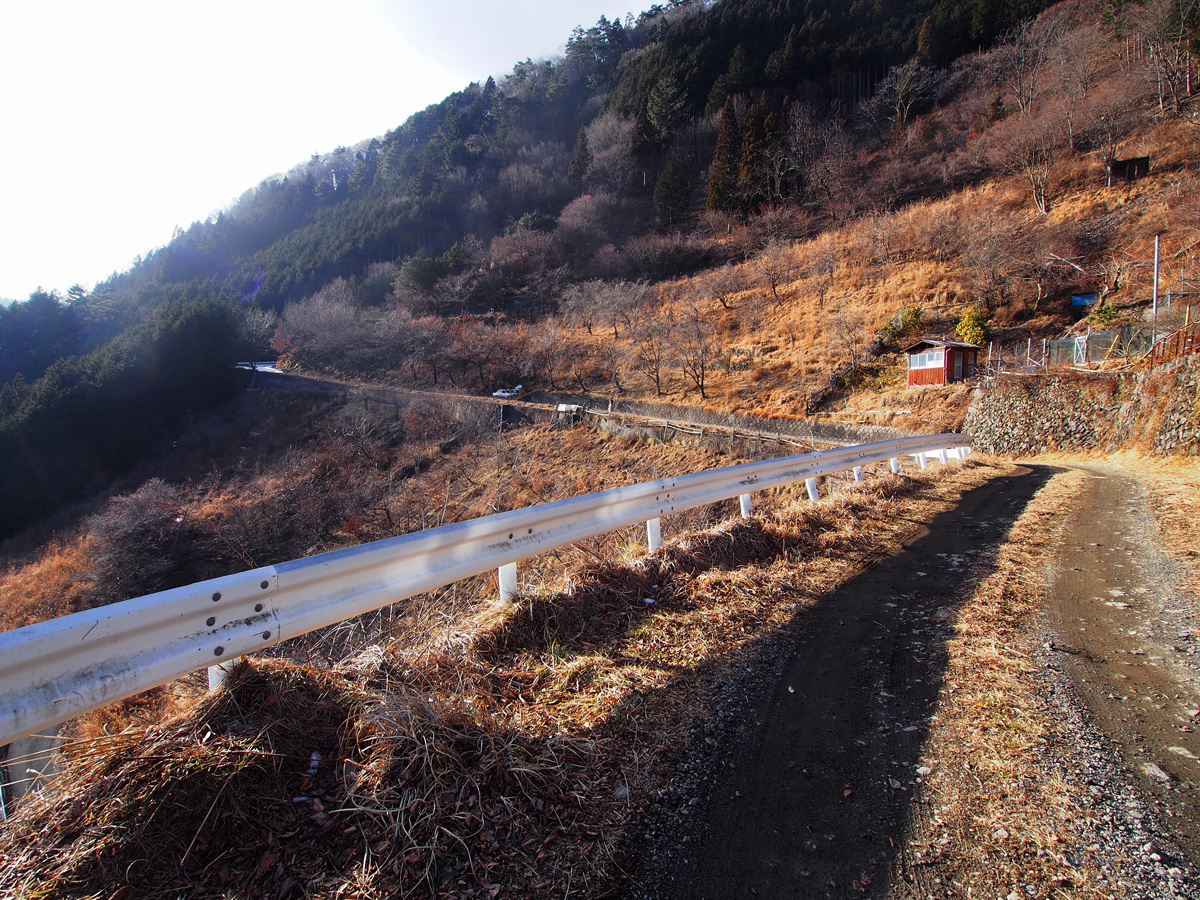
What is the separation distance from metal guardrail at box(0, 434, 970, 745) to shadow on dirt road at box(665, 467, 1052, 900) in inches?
60.8

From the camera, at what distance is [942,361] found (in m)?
23.8

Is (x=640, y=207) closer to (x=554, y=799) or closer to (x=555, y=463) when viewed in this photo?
(x=555, y=463)

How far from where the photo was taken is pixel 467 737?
1821 millimetres

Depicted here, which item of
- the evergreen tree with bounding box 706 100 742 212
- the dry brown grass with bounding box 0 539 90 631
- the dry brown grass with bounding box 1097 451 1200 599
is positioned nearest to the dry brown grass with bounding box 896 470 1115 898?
the dry brown grass with bounding box 1097 451 1200 599

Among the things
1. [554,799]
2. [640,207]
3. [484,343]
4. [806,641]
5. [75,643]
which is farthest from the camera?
[640,207]

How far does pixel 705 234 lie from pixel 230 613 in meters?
58.8

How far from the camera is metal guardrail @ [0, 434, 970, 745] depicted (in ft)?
4.99

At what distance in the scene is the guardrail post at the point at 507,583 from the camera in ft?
10.2

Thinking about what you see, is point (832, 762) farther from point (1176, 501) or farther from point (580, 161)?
point (580, 161)

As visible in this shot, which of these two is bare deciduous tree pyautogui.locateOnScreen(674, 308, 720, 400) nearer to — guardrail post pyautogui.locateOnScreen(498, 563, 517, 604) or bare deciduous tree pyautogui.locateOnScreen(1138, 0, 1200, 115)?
guardrail post pyautogui.locateOnScreen(498, 563, 517, 604)

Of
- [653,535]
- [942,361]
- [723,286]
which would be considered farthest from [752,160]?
[653,535]

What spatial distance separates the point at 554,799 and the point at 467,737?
35cm

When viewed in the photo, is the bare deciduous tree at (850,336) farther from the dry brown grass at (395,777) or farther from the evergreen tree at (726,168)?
the dry brown grass at (395,777)

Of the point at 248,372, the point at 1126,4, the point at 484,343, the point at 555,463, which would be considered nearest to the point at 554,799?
the point at 555,463
